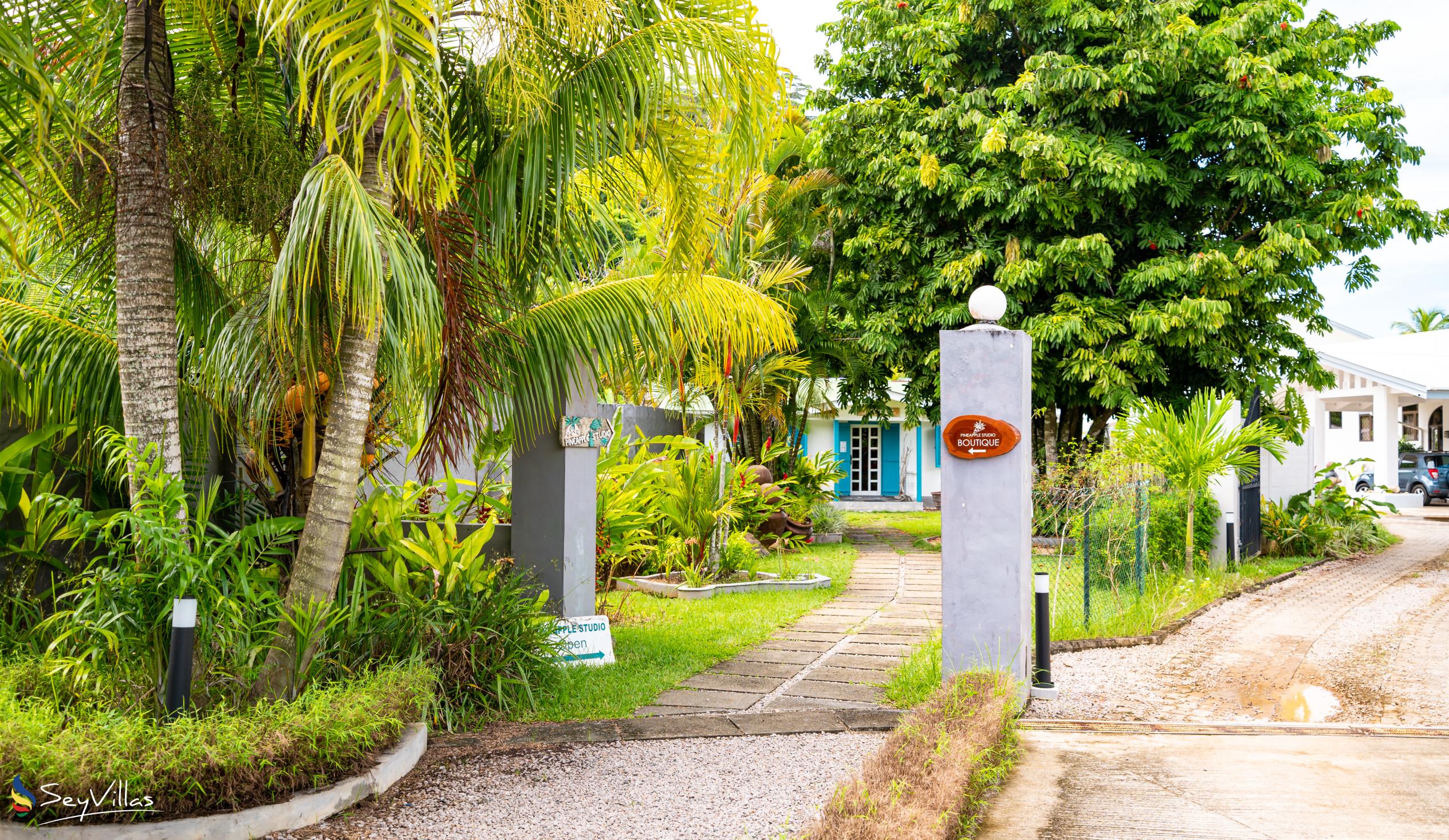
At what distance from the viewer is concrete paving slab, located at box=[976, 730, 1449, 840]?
4.15 m

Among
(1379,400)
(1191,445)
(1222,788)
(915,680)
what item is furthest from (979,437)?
(1379,400)

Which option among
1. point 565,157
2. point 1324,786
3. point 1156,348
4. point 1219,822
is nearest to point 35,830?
point 565,157

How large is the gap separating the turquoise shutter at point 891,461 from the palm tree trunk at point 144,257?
2255 cm

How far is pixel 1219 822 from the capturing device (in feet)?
13.8

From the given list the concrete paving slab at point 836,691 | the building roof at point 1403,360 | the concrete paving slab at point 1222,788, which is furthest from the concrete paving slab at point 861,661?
the building roof at point 1403,360

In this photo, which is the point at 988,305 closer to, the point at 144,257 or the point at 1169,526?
the point at 144,257

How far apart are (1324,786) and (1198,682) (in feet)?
7.69

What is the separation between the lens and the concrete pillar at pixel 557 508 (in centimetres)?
705

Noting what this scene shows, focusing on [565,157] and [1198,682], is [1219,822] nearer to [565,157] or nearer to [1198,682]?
[1198,682]

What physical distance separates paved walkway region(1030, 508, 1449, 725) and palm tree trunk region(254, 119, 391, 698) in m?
4.09

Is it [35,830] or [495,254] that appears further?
[495,254]

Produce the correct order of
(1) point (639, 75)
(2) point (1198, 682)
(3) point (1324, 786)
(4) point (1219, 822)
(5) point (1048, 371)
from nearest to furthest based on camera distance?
1. (4) point (1219, 822)
2. (3) point (1324, 786)
3. (1) point (639, 75)
4. (2) point (1198, 682)
5. (5) point (1048, 371)

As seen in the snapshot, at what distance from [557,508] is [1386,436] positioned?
25.2 meters

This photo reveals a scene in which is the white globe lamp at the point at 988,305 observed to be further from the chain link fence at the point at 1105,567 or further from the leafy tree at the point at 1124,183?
the leafy tree at the point at 1124,183
